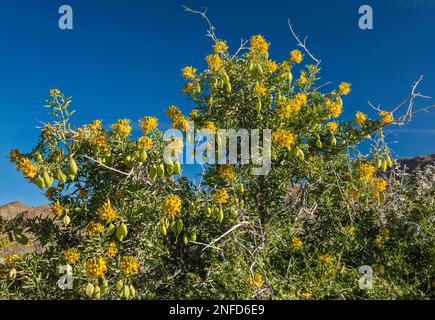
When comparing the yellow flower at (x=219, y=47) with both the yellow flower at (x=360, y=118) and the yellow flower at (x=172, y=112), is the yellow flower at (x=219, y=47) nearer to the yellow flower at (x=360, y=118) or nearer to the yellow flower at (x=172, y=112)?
the yellow flower at (x=172, y=112)

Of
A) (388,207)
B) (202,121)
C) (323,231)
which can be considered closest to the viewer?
(202,121)

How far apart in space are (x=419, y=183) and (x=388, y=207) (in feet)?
1.79

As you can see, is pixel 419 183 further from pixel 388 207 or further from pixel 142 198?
pixel 142 198

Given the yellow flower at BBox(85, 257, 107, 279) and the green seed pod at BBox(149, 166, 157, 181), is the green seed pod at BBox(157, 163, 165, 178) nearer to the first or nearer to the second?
the green seed pod at BBox(149, 166, 157, 181)

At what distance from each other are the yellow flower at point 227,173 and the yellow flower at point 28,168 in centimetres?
159

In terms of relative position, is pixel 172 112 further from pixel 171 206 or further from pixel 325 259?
pixel 325 259

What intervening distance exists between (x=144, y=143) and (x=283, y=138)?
123cm

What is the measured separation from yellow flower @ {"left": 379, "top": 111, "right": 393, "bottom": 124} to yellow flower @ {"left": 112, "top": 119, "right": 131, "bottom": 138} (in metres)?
2.60

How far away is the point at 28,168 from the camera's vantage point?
356cm

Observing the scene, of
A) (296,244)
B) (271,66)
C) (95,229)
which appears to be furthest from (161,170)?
(271,66)

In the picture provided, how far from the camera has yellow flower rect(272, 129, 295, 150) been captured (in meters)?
3.77

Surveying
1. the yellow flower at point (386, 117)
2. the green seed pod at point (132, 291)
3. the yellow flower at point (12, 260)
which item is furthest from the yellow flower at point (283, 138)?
the yellow flower at point (12, 260)

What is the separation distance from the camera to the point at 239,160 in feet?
13.0
